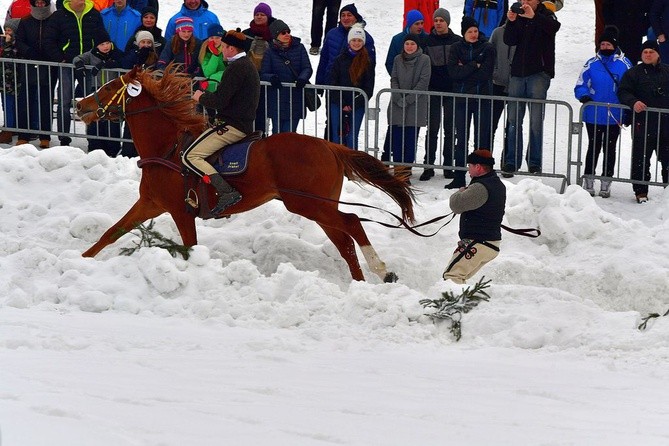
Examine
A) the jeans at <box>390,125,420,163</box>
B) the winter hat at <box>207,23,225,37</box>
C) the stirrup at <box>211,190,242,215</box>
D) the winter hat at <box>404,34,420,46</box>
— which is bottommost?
the stirrup at <box>211,190,242,215</box>

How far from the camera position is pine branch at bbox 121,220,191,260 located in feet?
36.9

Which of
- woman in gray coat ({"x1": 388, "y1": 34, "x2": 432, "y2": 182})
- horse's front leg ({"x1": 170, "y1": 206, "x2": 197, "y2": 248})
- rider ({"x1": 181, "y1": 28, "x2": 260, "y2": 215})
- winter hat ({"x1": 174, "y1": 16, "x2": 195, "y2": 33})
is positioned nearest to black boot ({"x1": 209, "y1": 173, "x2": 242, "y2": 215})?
rider ({"x1": 181, "y1": 28, "x2": 260, "y2": 215})

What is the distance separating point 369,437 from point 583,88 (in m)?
8.90

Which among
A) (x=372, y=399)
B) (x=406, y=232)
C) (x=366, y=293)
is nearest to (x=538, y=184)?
(x=406, y=232)

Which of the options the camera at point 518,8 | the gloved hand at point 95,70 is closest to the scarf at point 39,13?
the gloved hand at point 95,70

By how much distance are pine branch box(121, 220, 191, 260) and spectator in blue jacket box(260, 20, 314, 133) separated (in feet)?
12.0

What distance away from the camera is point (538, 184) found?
13.9m

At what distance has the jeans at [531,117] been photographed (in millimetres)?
15539

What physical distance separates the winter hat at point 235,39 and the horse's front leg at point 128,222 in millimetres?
1689

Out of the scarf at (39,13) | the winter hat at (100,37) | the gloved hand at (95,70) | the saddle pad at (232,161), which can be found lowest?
the saddle pad at (232,161)

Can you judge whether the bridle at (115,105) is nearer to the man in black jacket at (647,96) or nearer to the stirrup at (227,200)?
the stirrup at (227,200)

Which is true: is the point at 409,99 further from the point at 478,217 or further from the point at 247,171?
the point at 478,217

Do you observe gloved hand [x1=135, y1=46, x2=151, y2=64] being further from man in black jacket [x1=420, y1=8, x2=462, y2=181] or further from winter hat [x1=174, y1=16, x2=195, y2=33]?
man in black jacket [x1=420, y1=8, x2=462, y2=181]

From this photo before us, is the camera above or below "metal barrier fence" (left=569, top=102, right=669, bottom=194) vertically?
above
